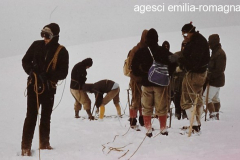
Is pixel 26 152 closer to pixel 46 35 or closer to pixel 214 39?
pixel 46 35

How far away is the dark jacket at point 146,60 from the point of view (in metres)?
4.40

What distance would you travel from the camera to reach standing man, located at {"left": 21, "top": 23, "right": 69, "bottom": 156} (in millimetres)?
3799

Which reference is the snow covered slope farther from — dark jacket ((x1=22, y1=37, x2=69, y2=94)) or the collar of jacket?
the collar of jacket

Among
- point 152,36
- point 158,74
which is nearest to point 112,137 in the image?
point 158,74

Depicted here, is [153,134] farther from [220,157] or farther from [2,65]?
[2,65]

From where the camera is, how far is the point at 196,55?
4.39 metres

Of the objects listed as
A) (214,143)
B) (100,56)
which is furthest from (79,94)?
(100,56)

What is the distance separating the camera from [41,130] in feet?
13.1

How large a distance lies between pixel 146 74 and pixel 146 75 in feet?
0.07

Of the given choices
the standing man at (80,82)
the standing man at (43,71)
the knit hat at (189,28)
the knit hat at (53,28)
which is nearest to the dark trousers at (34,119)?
the standing man at (43,71)

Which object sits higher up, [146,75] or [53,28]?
[53,28]

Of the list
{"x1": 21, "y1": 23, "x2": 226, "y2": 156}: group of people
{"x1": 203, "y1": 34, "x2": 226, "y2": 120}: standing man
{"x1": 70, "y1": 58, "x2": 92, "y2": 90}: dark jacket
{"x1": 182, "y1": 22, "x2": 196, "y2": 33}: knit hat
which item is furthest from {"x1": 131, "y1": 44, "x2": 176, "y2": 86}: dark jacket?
{"x1": 70, "y1": 58, "x2": 92, "y2": 90}: dark jacket

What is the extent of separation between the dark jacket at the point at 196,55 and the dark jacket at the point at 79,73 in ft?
7.63

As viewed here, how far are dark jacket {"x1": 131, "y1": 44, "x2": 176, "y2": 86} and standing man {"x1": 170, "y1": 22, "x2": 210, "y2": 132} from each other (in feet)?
0.38
